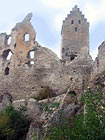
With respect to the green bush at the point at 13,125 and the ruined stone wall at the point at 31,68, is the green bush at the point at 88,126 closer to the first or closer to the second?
the green bush at the point at 13,125

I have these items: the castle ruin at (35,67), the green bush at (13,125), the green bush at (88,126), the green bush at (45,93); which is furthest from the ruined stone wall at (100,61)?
the green bush at (88,126)

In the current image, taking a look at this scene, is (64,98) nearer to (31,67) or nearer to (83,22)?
(31,67)

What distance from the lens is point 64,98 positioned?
79.3ft

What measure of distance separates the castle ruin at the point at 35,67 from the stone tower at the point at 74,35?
0.41 feet

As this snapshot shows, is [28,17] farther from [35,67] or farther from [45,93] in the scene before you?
[45,93]

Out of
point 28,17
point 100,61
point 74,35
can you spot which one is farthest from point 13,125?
point 74,35

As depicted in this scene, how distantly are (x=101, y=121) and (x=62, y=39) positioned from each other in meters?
24.6

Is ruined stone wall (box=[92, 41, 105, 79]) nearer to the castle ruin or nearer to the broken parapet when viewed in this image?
the castle ruin

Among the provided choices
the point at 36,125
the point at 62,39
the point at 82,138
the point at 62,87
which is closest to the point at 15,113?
the point at 36,125

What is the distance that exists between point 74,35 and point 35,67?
878 centimetres

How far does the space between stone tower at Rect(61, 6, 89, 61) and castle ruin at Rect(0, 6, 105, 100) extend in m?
0.12

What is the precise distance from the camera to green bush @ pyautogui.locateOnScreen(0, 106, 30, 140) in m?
23.1

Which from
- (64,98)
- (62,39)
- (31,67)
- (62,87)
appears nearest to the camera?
(64,98)

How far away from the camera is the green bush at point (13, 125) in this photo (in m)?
23.1
